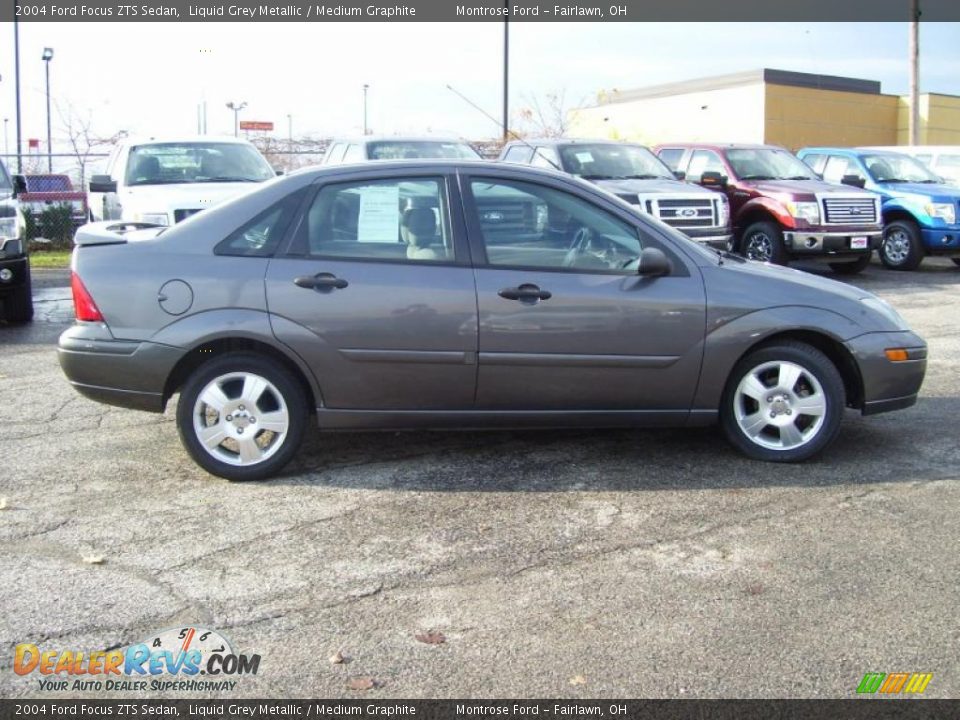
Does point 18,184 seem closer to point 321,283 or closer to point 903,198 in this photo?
point 321,283

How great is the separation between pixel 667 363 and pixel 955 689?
8.06 ft

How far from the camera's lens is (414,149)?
14.0 meters

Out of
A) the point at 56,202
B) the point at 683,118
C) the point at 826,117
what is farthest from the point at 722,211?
the point at 826,117

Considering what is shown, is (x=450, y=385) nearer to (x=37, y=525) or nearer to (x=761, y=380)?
(x=761, y=380)

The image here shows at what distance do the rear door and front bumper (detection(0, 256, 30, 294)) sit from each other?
6.17 metres

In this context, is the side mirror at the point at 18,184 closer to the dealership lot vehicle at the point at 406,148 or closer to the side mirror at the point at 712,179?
the dealership lot vehicle at the point at 406,148

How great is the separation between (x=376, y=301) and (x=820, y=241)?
1038 cm

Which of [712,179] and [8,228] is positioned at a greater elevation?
[712,179]

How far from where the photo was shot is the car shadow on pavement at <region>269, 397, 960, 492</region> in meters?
5.43

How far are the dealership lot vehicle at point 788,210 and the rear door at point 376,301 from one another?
9.92m

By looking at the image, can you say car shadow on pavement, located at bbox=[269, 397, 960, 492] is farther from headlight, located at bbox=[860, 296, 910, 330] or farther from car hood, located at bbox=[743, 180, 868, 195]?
car hood, located at bbox=[743, 180, 868, 195]

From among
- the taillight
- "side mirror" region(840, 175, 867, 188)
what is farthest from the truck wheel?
the taillight

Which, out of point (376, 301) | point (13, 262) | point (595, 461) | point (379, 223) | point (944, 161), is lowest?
point (595, 461)

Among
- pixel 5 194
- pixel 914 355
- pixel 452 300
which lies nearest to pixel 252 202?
pixel 452 300
